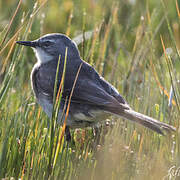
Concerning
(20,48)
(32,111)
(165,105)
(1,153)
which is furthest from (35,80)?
(1,153)

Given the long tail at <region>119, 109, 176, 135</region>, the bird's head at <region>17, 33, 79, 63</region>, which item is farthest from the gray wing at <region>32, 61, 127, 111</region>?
the long tail at <region>119, 109, 176, 135</region>

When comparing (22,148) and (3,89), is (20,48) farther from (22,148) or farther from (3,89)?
(22,148)

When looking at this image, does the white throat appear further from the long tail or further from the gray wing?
the long tail

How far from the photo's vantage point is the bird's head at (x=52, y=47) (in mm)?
4156

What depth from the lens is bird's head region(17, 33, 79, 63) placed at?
416 cm

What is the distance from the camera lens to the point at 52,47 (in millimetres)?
4215

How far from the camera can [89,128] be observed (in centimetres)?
383

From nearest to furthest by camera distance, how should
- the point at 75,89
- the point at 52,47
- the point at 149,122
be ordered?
the point at 149,122, the point at 75,89, the point at 52,47

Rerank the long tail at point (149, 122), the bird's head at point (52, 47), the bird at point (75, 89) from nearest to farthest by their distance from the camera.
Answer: the long tail at point (149, 122)
the bird at point (75, 89)
the bird's head at point (52, 47)

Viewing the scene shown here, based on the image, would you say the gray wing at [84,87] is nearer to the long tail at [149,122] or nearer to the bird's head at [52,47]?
the bird's head at [52,47]

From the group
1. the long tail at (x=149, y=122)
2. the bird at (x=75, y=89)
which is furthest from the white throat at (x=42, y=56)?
the long tail at (x=149, y=122)

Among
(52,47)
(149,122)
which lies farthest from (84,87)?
(149,122)

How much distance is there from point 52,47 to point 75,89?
2.42 ft

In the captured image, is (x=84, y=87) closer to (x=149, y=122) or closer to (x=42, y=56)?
(x=42, y=56)
